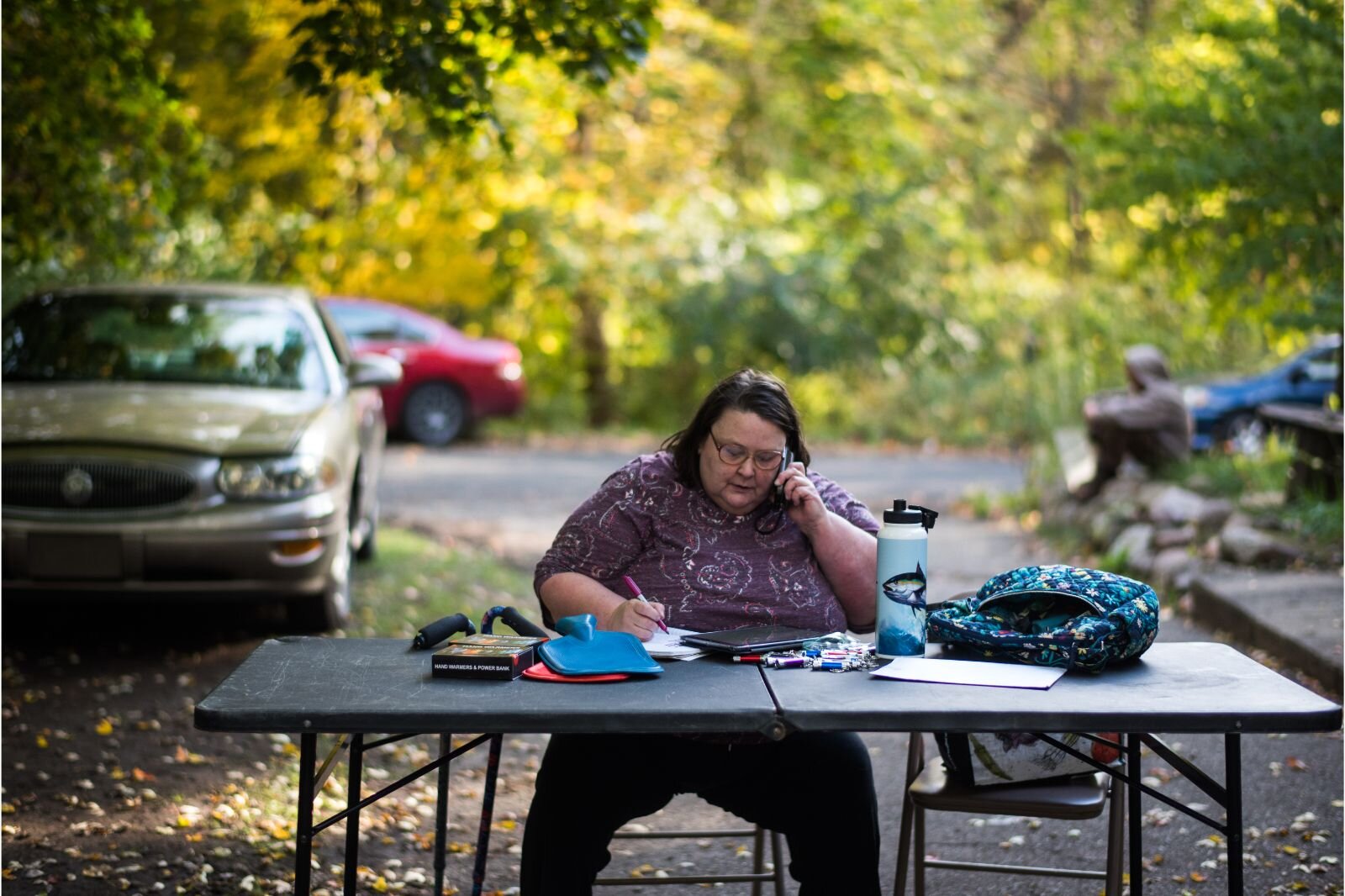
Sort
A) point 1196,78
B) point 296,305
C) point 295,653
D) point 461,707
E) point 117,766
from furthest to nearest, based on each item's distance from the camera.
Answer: point 1196,78 < point 296,305 < point 117,766 < point 295,653 < point 461,707

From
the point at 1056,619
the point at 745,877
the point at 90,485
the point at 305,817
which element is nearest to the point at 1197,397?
the point at 90,485

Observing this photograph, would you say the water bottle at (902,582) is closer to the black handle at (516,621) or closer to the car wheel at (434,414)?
the black handle at (516,621)

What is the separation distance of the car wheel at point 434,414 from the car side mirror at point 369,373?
8.87 metres

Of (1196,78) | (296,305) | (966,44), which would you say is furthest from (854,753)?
(966,44)

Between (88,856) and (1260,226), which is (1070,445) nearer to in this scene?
(1260,226)

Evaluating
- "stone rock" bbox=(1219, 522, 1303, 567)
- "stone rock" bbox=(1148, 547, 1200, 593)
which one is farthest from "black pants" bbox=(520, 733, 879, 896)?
"stone rock" bbox=(1219, 522, 1303, 567)

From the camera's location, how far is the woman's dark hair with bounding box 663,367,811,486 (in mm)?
4066

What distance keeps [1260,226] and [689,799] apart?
571 centimetres

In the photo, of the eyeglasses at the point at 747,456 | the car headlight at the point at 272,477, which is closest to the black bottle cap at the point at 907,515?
the eyeglasses at the point at 747,456

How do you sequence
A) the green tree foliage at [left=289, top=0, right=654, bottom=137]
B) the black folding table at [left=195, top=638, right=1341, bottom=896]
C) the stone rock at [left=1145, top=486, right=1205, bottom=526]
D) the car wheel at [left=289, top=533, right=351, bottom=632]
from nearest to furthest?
the black folding table at [left=195, top=638, right=1341, bottom=896], the green tree foliage at [left=289, top=0, right=654, bottom=137], the car wheel at [left=289, top=533, right=351, bottom=632], the stone rock at [left=1145, top=486, right=1205, bottom=526]

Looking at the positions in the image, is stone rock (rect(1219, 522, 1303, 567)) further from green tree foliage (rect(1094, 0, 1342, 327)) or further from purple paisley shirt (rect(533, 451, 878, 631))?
purple paisley shirt (rect(533, 451, 878, 631))

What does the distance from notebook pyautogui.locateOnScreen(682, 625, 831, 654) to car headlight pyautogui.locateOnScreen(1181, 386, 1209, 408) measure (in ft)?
40.4

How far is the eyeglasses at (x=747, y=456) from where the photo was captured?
4020 mm

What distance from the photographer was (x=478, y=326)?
2055cm
